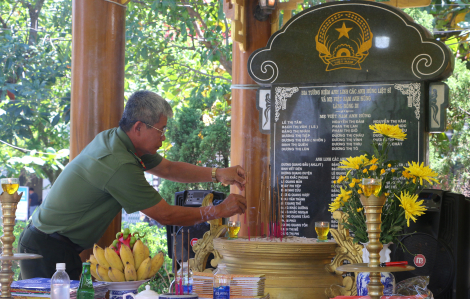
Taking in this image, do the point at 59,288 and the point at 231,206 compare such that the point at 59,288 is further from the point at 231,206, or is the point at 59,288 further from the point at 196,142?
the point at 196,142

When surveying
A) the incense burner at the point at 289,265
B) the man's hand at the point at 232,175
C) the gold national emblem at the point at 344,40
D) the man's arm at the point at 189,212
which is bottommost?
the incense burner at the point at 289,265

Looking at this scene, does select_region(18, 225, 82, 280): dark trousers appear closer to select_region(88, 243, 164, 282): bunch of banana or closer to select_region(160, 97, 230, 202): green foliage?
select_region(88, 243, 164, 282): bunch of banana

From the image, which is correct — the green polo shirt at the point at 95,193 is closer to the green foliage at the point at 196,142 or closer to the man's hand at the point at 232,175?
the man's hand at the point at 232,175

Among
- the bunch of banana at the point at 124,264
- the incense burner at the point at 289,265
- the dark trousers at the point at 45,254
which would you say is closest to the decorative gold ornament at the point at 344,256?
the incense burner at the point at 289,265

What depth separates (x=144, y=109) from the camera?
7.50ft

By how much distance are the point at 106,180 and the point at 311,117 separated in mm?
1371

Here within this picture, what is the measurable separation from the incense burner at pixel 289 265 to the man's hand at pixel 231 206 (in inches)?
12.1

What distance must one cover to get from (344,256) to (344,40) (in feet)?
5.04

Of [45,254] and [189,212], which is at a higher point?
[189,212]

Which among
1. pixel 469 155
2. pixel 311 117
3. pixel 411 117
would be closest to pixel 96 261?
pixel 311 117

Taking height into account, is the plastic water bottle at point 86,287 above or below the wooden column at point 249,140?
below

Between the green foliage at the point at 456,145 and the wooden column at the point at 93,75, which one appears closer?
the wooden column at the point at 93,75

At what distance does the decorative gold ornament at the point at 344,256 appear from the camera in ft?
5.76

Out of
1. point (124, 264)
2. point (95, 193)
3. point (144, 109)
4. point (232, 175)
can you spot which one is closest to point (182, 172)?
point (232, 175)
